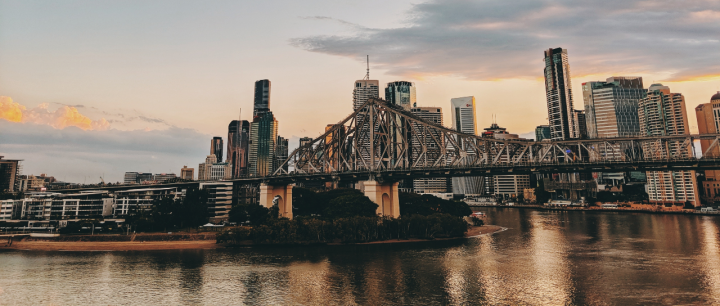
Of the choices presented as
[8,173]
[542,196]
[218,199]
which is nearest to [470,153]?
[218,199]

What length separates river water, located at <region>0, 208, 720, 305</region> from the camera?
37094 mm

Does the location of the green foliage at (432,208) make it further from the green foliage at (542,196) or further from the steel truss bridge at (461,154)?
the green foliage at (542,196)

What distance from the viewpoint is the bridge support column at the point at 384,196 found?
82250 mm

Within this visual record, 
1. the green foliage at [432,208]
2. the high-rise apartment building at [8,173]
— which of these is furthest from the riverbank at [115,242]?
the high-rise apartment building at [8,173]

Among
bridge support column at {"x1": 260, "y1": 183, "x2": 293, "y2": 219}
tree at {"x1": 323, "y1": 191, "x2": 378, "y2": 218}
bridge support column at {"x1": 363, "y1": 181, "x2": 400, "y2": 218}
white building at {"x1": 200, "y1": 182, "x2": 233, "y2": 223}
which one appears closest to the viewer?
tree at {"x1": 323, "y1": 191, "x2": 378, "y2": 218}

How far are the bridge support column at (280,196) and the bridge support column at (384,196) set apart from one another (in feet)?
86.4

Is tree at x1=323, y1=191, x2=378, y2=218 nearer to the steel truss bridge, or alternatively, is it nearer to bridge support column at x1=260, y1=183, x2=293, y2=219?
the steel truss bridge

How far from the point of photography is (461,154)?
273ft

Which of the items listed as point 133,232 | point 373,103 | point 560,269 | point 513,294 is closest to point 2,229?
point 133,232

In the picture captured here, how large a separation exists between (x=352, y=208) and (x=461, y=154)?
26.7 m

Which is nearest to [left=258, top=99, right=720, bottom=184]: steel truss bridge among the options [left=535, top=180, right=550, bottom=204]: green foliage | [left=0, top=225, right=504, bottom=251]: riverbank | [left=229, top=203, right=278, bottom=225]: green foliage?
[left=229, top=203, right=278, bottom=225]: green foliage

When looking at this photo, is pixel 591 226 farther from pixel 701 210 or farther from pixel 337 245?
pixel 337 245

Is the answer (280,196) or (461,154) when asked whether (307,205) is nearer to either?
(280,196)

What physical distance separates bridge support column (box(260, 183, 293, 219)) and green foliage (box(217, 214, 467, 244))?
91.2ft
